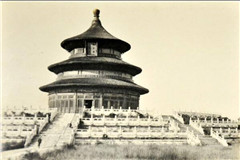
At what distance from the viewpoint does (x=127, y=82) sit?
47.3 meters

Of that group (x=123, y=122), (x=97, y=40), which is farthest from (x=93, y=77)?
(x=123, y=122)

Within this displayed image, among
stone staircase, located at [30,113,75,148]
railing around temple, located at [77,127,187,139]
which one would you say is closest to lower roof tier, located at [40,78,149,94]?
stone staircase, located at [30,113,75,148]

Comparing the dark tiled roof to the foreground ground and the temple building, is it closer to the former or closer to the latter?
the temple building

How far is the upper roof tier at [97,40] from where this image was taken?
48625 millimetres

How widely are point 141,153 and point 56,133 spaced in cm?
978

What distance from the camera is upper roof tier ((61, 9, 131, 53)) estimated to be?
160 feet

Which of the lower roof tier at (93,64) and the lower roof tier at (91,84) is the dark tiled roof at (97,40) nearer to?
the lower roof tier at (93,64)

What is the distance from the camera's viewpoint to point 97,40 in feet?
160

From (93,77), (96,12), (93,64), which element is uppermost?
(96,12)

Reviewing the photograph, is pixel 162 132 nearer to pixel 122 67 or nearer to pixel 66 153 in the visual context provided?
pixel 66 153

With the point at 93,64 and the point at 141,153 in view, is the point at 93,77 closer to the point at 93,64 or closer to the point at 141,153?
the point at 93,64

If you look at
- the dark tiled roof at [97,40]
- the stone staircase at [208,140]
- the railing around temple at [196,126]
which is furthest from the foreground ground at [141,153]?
the dark tiled roof at [97,40]

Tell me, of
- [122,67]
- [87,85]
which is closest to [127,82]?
[122,67]

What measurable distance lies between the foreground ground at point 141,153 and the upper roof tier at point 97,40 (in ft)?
75.8
